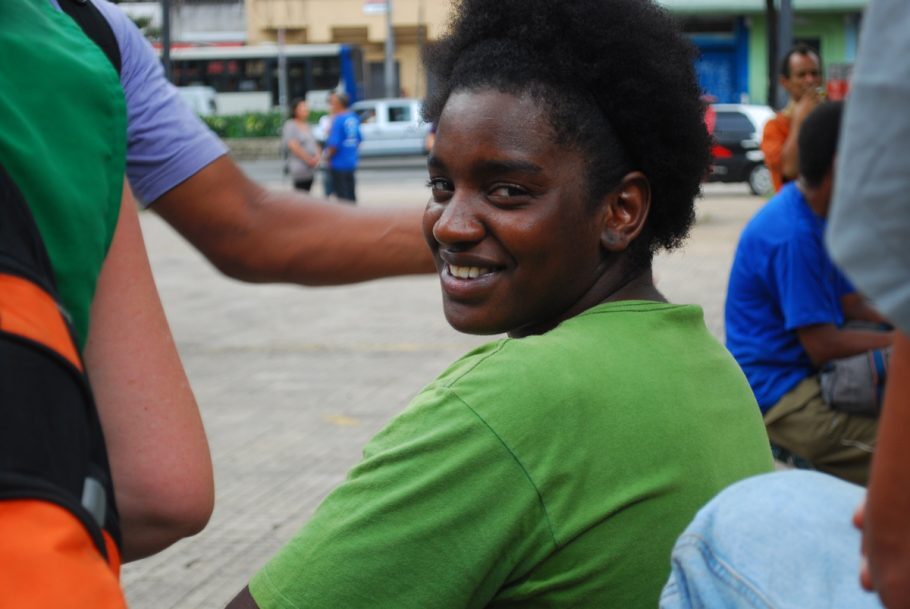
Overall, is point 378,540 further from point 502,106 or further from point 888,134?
point 888,134

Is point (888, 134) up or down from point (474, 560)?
up

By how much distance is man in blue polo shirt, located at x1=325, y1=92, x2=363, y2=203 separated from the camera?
17578 millimetres

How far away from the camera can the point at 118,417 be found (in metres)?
1.85

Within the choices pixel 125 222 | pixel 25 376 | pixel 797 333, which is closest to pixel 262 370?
pixel 797 333

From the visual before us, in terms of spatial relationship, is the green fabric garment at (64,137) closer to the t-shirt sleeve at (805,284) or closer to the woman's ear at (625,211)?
the woman's ear at (625,211)

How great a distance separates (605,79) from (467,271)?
352 millimetres

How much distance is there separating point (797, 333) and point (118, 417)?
2.87 meters

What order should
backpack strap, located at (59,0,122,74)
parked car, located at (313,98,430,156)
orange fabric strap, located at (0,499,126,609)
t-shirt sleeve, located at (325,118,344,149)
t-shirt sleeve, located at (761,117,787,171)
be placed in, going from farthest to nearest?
parked car, located at (313,98,430,156) → t-shirt sleeve, located at (325,118,344,149) → t-shirt sleeve, located at (761,117,787,171) → backpack strap, located at (59,0,122,74) → orange fabric strap, located at (0,499,126,609)

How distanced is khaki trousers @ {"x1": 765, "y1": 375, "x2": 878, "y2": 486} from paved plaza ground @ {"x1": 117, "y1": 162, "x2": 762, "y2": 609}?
1755 millimetres

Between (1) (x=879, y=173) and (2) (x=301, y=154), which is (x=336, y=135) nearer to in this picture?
(2) (x=301, y=154)

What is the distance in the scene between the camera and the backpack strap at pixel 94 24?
7.36 ft

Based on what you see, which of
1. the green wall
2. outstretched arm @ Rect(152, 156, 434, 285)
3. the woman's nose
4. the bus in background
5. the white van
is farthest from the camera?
the green wall

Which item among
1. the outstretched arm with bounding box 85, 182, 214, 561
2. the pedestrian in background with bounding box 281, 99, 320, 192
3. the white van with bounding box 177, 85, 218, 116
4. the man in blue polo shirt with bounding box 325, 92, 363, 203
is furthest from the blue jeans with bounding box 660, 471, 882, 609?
the white van with bounding box 177, 85, 218, 116

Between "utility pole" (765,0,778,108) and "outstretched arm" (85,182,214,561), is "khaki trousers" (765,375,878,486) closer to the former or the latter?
"outstretched arm" (85,182,214,561)
